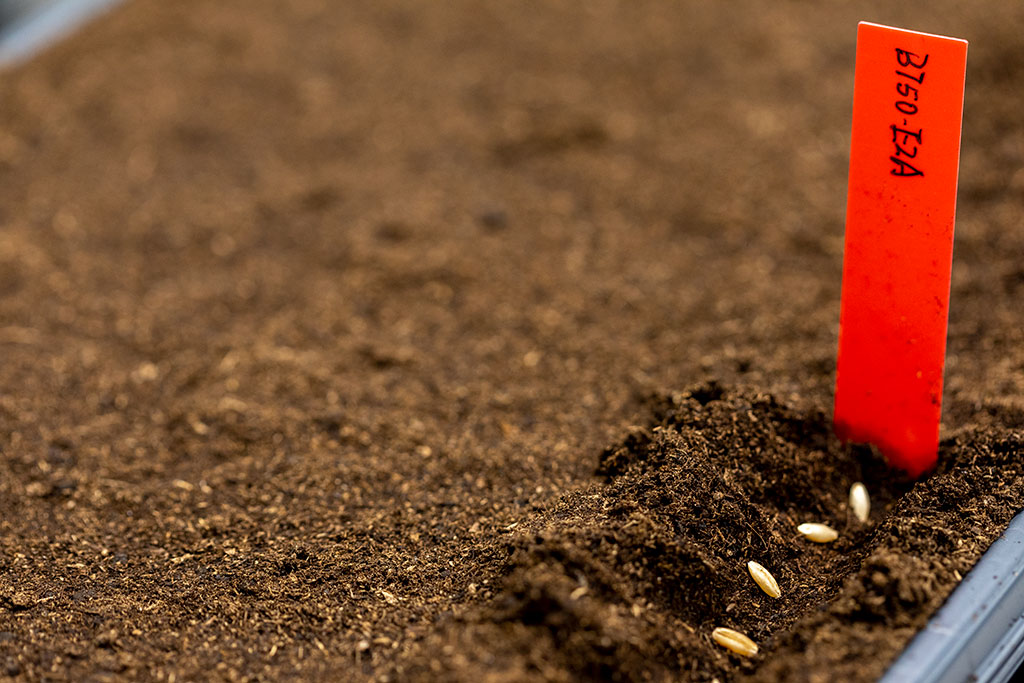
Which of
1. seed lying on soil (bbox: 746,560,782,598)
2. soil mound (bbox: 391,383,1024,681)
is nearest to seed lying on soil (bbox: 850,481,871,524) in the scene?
soil mound (bbox: 391,383,1024,681)

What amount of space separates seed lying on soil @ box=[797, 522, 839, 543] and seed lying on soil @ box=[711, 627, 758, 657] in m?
0.28

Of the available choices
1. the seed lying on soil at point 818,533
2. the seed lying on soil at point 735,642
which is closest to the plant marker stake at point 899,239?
the seed lying on soil at point 818,533

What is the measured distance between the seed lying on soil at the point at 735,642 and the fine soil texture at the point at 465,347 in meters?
0.02

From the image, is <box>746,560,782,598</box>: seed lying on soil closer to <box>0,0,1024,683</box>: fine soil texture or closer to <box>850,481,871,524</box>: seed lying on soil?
<box>0,0,1024,683</box>: fine soil texture

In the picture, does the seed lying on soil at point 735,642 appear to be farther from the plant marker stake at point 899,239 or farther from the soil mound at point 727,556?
the plant marker stake at point 899,239

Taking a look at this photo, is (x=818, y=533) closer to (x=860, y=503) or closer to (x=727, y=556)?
(x=860, y=503)

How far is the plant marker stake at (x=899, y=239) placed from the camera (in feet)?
4.83

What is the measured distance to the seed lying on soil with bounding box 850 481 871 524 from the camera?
174cm

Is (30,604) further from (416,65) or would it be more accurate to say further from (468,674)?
(416,65)

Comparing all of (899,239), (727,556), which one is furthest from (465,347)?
(899,239)

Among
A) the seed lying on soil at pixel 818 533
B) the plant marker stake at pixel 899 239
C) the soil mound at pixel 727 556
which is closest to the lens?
the soil mound at pixel 727 556

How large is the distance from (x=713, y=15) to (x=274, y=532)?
9.30ft

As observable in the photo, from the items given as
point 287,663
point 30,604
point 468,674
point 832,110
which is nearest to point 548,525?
point 468,674

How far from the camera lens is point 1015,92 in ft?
10.1
